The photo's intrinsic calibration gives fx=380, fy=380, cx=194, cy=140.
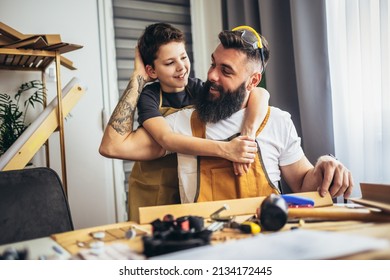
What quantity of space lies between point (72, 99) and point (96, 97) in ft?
1.37

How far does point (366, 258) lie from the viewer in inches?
20.3

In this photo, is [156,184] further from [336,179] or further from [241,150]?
[336,179]

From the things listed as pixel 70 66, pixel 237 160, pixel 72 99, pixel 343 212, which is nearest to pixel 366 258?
pixel 343 212

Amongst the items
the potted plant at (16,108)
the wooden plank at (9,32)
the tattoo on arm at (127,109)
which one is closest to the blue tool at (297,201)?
the tattoo on arm at (127,109)

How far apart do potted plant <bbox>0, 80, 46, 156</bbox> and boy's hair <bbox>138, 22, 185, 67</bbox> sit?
831 millimetres

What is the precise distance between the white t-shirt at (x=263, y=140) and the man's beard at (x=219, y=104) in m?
0.02

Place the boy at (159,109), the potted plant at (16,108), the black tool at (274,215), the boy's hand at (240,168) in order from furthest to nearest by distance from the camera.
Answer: the potted plant at (16,108) < the boy at (159,109) < the boy's hand at (240,168) < the black tool at (274,215)

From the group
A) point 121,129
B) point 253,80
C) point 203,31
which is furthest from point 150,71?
point 203,31

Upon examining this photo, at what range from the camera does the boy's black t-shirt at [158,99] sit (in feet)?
4.04

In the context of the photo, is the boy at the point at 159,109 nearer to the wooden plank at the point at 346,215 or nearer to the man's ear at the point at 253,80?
the man's ear at the point at 253,80

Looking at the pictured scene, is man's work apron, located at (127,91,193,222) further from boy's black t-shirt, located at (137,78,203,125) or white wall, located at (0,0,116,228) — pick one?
white wall, located at (0,0,116,228)

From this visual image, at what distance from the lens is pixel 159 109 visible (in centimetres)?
129
